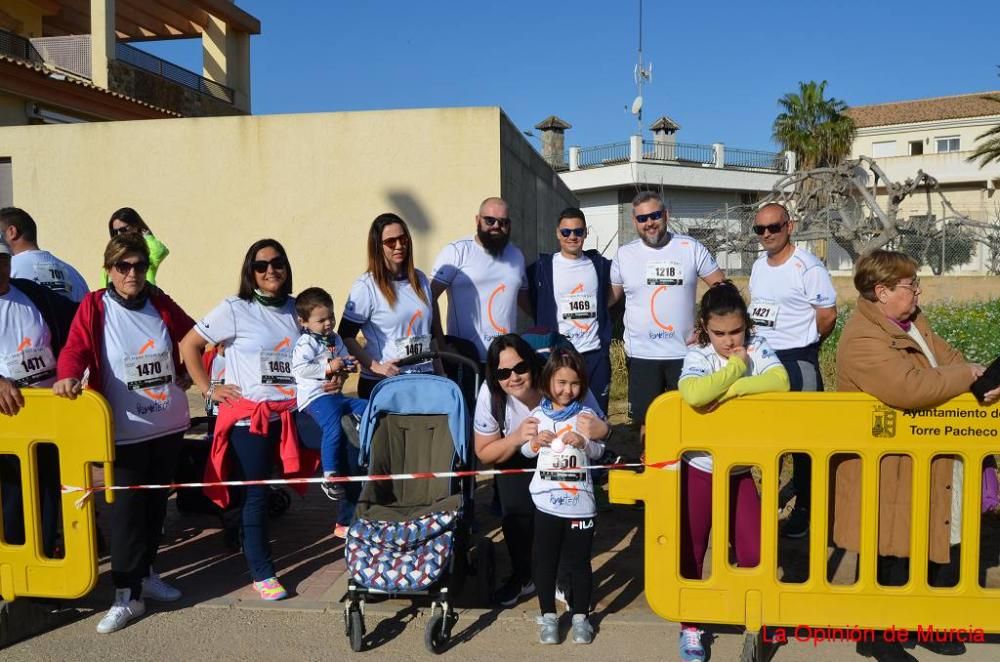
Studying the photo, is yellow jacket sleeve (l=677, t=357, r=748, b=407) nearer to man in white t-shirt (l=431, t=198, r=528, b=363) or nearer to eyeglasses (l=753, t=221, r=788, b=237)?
eyeglasses (l=753, t=221, r=788, b=237)

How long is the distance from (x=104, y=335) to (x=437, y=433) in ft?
5.62

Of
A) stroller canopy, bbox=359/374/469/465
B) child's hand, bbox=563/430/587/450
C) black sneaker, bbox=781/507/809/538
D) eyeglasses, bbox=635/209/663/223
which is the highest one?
eyeglasses, bbox=635/209/663/223

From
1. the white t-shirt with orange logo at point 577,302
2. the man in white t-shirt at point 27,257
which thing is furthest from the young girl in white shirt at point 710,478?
the man in white t-shirt at point 27,257

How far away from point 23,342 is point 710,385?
3.40 metres

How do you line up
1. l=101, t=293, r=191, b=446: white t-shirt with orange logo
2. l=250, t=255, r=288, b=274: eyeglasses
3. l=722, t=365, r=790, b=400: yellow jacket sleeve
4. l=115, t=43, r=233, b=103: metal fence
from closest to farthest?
l=722, t=365, r=790, b=400: yellow jacket sleeve < l=101, t=293, r=191, b=446: white t-shirt with orange logo < l=250, t=255, r=288, b=274: eyeglasses < l=115, t=43, r=233, b=103: metal fence

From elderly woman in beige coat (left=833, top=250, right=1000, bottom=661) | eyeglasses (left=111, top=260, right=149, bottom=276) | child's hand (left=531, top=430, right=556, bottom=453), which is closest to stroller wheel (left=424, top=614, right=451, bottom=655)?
child's hand (left=531, top=430, right=556, bottom=453)

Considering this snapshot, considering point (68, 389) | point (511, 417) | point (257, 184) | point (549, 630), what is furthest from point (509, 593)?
point (257, 184)

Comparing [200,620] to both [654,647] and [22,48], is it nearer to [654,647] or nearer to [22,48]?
[654,647]

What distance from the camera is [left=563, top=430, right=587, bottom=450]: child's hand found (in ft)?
12.5

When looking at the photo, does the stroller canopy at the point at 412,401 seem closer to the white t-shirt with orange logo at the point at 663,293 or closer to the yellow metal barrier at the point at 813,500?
the yellow metal barrier at the point at 813,500

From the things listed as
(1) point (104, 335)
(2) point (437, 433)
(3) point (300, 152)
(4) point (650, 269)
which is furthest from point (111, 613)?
(3) point (300, 152)

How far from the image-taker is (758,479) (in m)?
6.67

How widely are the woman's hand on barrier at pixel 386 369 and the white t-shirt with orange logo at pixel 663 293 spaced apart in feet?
5.11

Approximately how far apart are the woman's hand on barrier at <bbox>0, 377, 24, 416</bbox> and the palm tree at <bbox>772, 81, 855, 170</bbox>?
160ft
